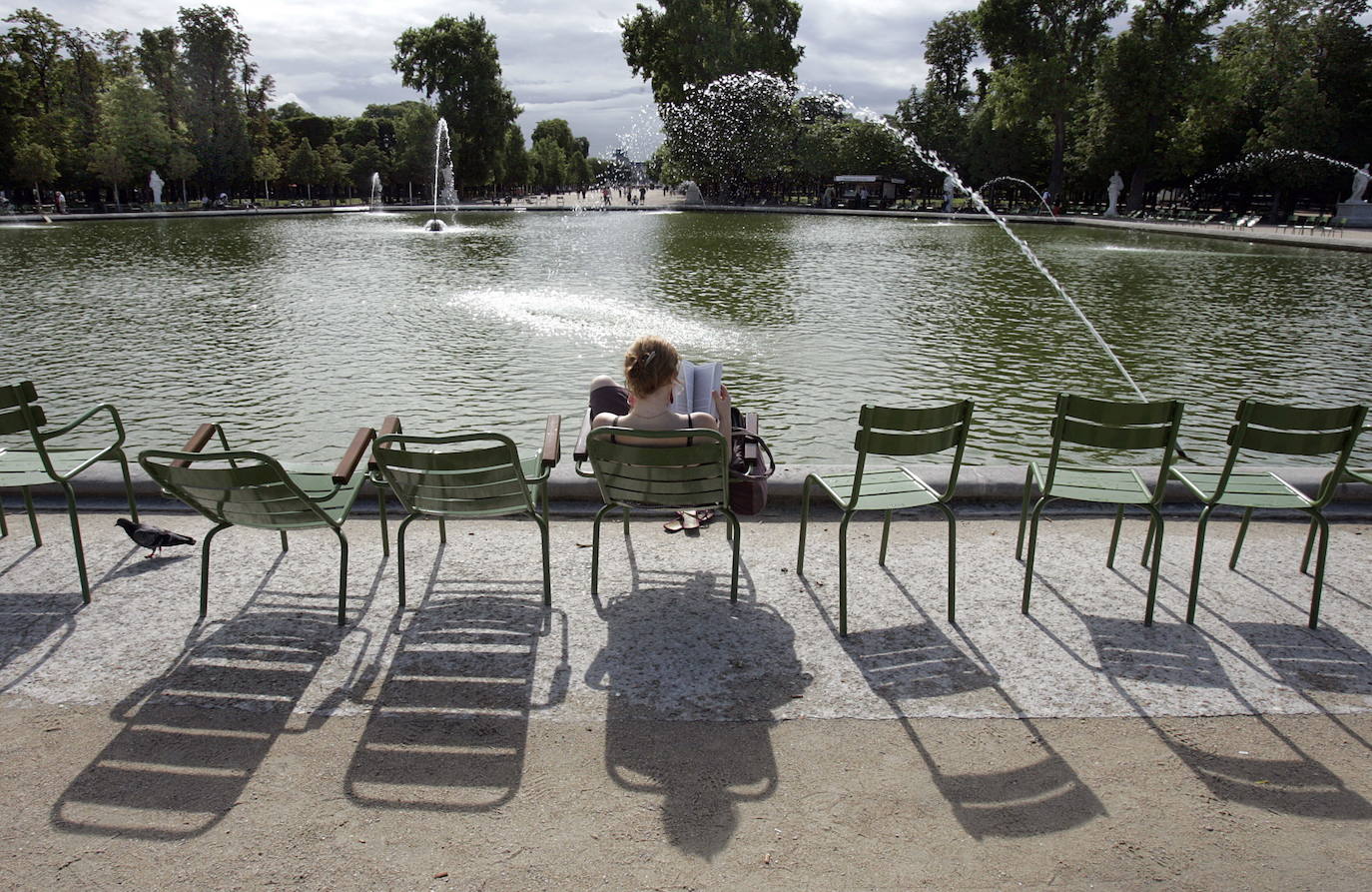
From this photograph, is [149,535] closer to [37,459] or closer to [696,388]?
[37,459]

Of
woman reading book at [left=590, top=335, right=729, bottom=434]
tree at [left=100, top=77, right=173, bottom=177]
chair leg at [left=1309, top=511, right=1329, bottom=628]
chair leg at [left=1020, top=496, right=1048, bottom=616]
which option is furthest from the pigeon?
tree at [left=100, top=77, right=173, bottom=177]

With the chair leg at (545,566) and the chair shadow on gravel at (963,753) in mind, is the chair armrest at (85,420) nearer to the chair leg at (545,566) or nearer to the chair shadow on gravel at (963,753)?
the chair leg at (545,566)

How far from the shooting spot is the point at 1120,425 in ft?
15.6

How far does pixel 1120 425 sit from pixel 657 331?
10494 millimetres

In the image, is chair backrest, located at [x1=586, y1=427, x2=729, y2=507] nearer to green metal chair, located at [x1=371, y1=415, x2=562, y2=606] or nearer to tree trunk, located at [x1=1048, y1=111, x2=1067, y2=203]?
green metal chair, located at [x1=371, y1=415, x2=562, y2=606]

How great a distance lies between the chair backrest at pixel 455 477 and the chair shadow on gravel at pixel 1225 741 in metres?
2.96

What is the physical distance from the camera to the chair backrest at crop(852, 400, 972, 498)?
4.62 meters

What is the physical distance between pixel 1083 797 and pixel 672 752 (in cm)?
151

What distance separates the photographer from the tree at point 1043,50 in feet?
177

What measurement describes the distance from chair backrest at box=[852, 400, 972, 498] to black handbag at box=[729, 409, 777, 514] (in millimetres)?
576

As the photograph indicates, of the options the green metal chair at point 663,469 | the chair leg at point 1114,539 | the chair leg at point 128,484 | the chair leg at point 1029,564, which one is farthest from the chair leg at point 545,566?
the chair leg at point 1114,539

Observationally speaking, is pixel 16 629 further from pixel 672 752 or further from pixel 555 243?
pixel 555 243

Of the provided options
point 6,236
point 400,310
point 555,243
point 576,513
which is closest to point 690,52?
point 555,243

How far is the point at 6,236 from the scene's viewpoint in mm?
35938
